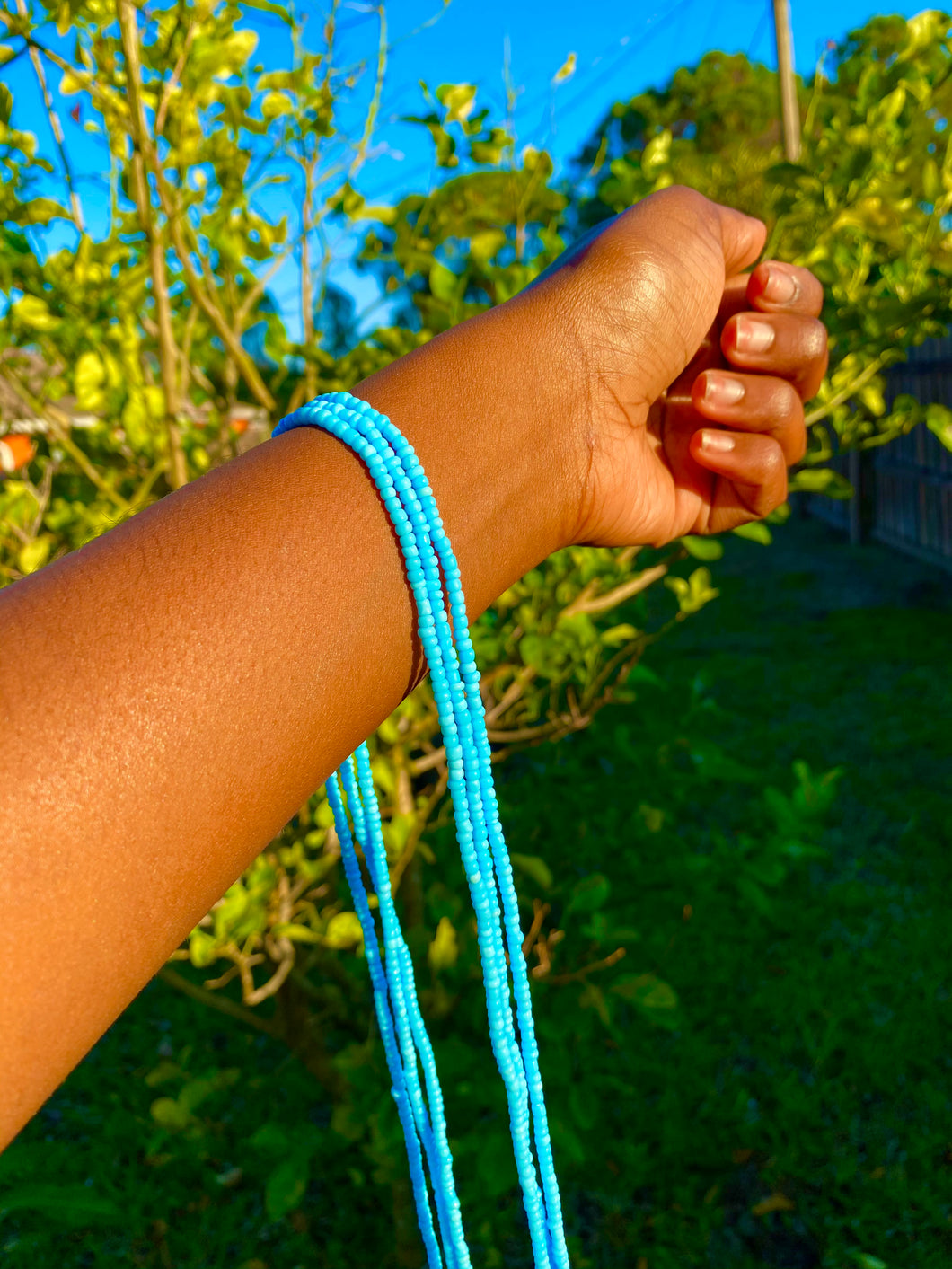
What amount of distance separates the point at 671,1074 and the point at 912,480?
6725 millimetres

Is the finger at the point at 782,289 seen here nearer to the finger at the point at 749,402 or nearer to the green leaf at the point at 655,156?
the finger at the point at 749,402

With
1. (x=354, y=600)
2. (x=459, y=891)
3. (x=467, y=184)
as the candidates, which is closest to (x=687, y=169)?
(x=467, y=184)

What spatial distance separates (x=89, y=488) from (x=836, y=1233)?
8.19ft

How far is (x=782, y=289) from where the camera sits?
1281 mm

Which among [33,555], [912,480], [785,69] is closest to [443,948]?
[33,555]

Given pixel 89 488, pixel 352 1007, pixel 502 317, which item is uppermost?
pixel 502 317

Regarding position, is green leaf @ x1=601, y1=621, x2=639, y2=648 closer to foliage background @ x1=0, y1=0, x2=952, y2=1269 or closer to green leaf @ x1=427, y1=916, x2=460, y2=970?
foliage background @ x1=0, y1=0, x2=952, y2=1269

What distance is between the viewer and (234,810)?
660 millimetres

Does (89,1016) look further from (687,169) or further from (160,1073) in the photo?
(687,169)

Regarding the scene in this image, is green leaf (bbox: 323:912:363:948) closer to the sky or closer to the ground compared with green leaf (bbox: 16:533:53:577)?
closer to the ground

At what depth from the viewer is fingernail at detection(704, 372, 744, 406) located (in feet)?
4.14

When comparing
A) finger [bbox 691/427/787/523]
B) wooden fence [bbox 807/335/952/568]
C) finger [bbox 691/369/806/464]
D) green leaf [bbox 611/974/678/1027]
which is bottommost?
wooden fence [bbox 807/335/952/568]

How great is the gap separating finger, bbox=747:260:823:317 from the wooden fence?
20.5 feet

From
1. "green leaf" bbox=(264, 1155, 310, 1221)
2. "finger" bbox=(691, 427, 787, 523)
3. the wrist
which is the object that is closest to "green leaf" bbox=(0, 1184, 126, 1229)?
the wrist
